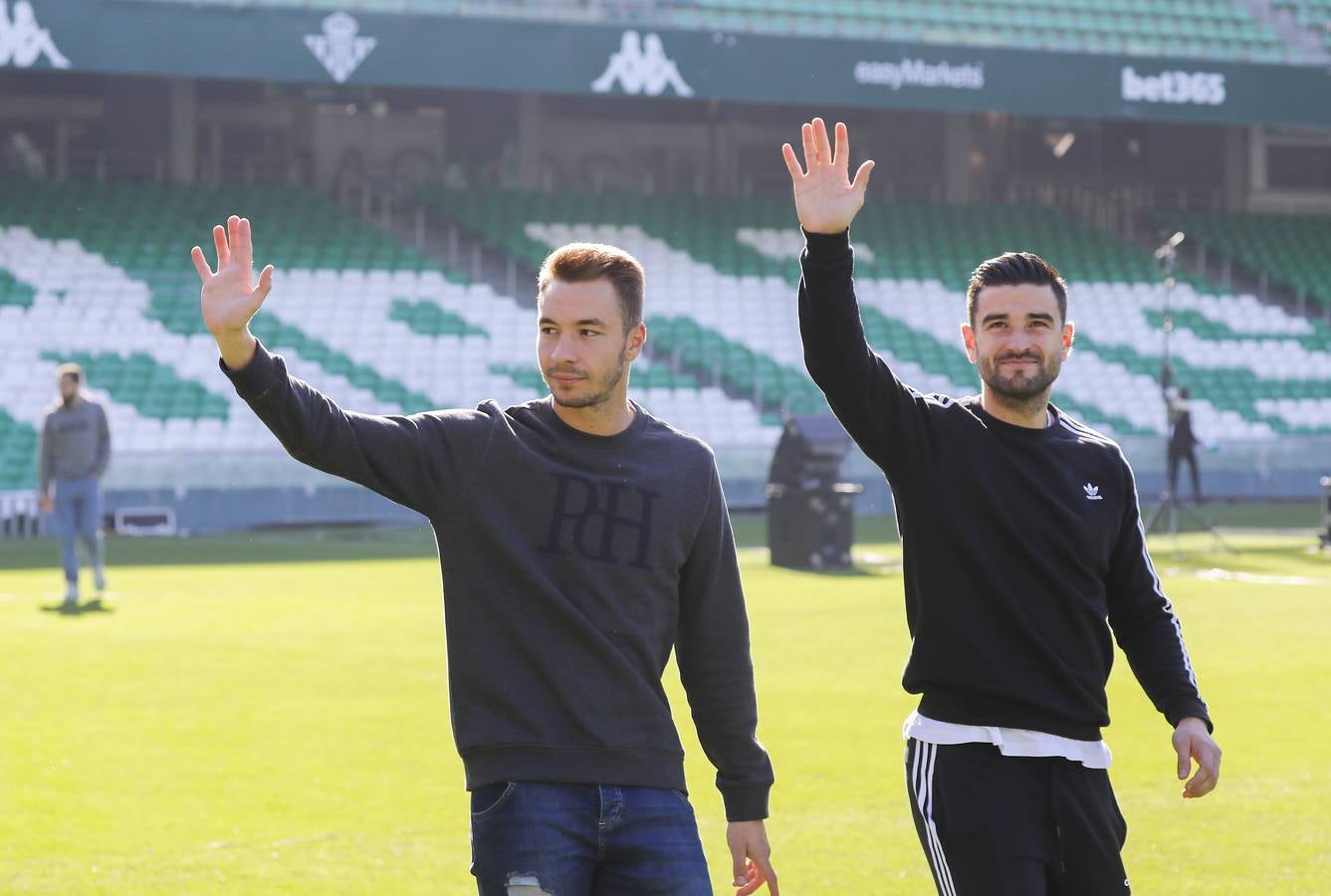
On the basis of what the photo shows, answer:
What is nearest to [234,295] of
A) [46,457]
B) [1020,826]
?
[1020,826]

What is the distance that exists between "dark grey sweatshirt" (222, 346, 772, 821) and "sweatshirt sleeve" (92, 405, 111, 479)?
1225 centimetres

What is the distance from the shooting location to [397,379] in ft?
96.2

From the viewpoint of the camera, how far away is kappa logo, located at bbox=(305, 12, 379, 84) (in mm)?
30938

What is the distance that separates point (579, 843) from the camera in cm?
359

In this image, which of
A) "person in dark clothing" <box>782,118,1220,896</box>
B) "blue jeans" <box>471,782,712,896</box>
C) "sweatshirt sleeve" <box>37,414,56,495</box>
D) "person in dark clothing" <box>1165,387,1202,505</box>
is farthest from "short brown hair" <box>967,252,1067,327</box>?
"person in dark clothing" <box>1165,387,1202,505</box>

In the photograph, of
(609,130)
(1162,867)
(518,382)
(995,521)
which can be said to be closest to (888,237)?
(609,130)

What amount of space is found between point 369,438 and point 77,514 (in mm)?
12704

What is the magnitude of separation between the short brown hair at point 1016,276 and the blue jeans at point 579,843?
138 centimetres

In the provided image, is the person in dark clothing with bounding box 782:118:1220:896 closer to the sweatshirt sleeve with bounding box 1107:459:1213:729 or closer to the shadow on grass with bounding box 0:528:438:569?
the sweatshirt sleeve with bounding box 1107:459:1213:729

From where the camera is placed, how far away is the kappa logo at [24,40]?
29.3m

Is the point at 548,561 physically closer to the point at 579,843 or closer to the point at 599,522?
the point at 599,522

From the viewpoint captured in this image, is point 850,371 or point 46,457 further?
Result: point 46,457

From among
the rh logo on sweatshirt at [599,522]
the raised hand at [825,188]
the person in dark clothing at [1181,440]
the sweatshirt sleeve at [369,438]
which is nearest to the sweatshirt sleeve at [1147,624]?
the raised hand at [825,188]

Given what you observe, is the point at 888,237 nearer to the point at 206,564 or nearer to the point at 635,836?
the point at 206,564
